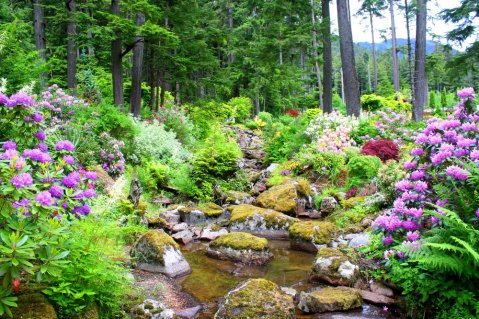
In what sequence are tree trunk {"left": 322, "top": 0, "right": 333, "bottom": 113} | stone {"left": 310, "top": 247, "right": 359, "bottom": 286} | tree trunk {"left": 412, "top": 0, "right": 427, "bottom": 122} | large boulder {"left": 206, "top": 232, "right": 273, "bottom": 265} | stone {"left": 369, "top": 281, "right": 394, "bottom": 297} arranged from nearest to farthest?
stone {"left": 369, "top": 281, "right": 394, "bottom": 297} → stone {"left": 310, "top": 247, "right": 359, "bottom": 286} → large boulder {"left": 206, "top": 232, "right": 273, "bottom": 265} → tree trunk {"left": 322, "top": 0, "right": 333, "bottom": 113} → tree trunk {"left": 412, "top": 0, "right": 427, "bottom": 122}

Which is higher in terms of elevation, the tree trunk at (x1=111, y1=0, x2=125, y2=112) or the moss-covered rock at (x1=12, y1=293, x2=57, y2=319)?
the tree trunk at (x1=111, y1=0, x2=125, y2=112)

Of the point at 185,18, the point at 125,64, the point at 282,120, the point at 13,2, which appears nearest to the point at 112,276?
the point at 185,18

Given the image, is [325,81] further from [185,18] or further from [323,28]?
[185,18]

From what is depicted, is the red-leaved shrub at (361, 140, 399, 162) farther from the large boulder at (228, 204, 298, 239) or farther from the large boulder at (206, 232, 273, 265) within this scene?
the large boulder at (206, 232, 273, 265)

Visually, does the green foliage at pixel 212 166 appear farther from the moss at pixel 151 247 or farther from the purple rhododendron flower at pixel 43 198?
the purple rhododendron flower at pixel 43 198

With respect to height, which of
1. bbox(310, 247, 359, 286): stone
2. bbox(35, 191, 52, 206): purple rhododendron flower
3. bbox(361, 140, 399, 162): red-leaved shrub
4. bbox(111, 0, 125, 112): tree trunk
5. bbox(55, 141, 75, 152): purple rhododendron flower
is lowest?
bbox(310, 247, 359, 286): stone

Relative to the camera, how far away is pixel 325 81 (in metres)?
16.0

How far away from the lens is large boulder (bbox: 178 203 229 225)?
830cm

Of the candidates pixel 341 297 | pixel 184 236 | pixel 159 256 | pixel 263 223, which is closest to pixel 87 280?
pixel 159 256

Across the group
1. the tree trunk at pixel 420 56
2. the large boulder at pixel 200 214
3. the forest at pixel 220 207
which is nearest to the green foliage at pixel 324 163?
the forest at pixel 220 207

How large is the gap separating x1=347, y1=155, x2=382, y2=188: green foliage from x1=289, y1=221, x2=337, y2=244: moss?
1.94 metres

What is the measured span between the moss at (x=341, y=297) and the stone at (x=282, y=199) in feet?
12.4

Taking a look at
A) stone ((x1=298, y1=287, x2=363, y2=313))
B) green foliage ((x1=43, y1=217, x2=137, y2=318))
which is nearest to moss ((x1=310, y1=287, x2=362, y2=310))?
stone ((x1=298, y1=287, x2=363, y2=313))

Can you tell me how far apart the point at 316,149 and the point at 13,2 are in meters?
21.1
